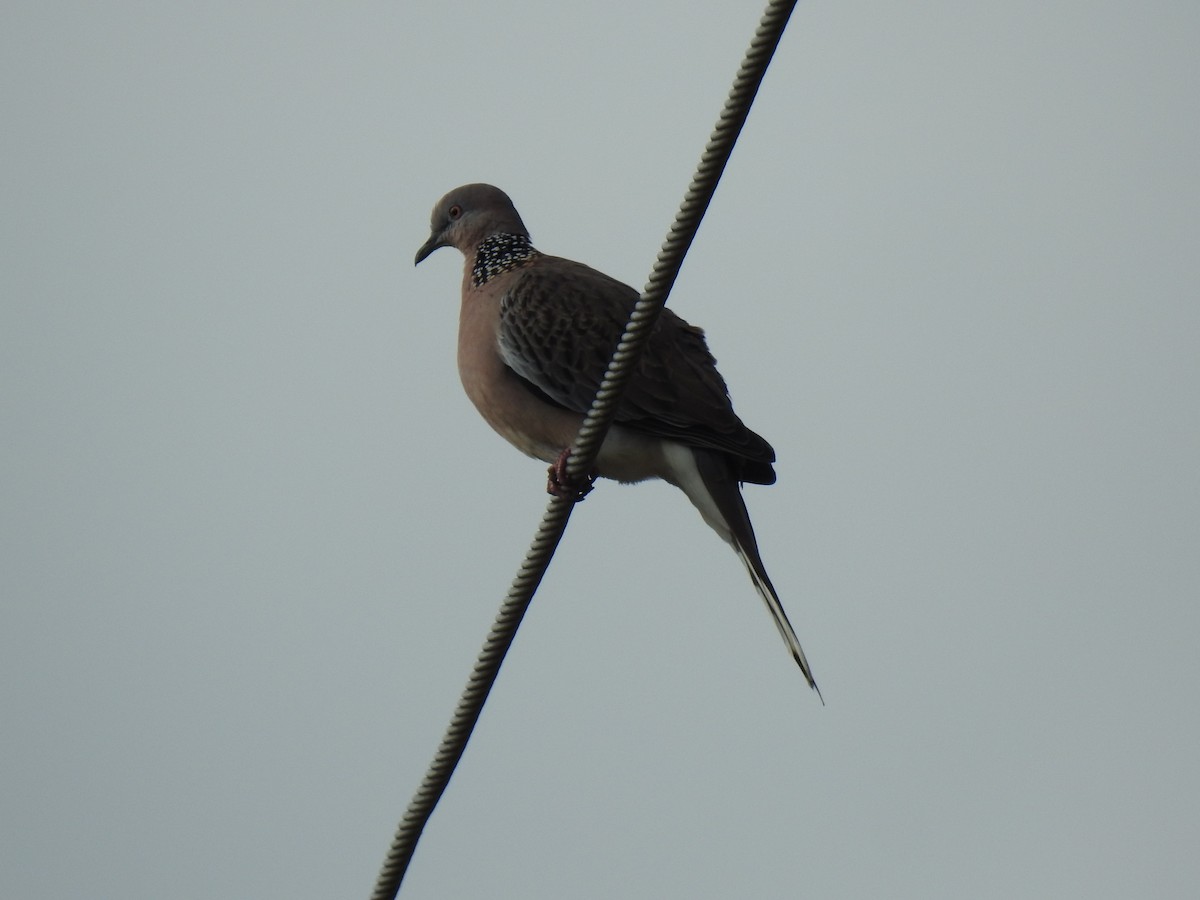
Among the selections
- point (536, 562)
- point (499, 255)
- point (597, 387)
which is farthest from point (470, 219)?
point (536, 562)

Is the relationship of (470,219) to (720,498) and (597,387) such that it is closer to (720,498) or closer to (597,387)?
(597,387)

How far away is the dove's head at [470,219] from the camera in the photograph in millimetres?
6074

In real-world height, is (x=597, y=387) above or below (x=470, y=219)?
below

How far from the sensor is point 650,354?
5043mm

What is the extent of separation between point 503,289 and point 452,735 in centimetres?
235

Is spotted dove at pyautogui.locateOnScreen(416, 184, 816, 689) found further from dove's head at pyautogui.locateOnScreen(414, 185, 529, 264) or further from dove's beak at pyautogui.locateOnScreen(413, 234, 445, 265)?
dove's beak at pyautogui.locateOnScreen(413, 234, 445, 265)

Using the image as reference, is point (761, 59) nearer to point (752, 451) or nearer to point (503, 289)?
point (752, 451)

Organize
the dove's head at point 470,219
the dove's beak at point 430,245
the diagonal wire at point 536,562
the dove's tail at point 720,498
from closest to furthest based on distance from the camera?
the diagonal wire at point 536,562, the dove's tail at point 720,498, the dove's head at point 470,219, the dove's beak at point 430,245

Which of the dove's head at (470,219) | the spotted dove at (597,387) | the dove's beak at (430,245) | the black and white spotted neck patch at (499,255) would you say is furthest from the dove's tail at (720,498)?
the dove's beak at (430,245)

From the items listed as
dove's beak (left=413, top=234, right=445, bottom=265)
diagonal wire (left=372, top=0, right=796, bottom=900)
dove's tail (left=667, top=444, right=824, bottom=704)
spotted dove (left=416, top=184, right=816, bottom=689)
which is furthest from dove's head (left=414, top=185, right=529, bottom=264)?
diagonal wire (left=372, top=0, right=796, bottom=900)

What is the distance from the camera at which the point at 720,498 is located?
4.75 m

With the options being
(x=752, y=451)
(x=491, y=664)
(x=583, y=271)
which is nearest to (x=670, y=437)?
(x=752, y=451)

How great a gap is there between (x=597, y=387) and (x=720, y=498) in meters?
0.52

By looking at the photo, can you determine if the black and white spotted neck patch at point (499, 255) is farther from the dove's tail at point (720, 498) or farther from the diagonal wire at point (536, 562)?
the diagonal wire at point (536, 562)
